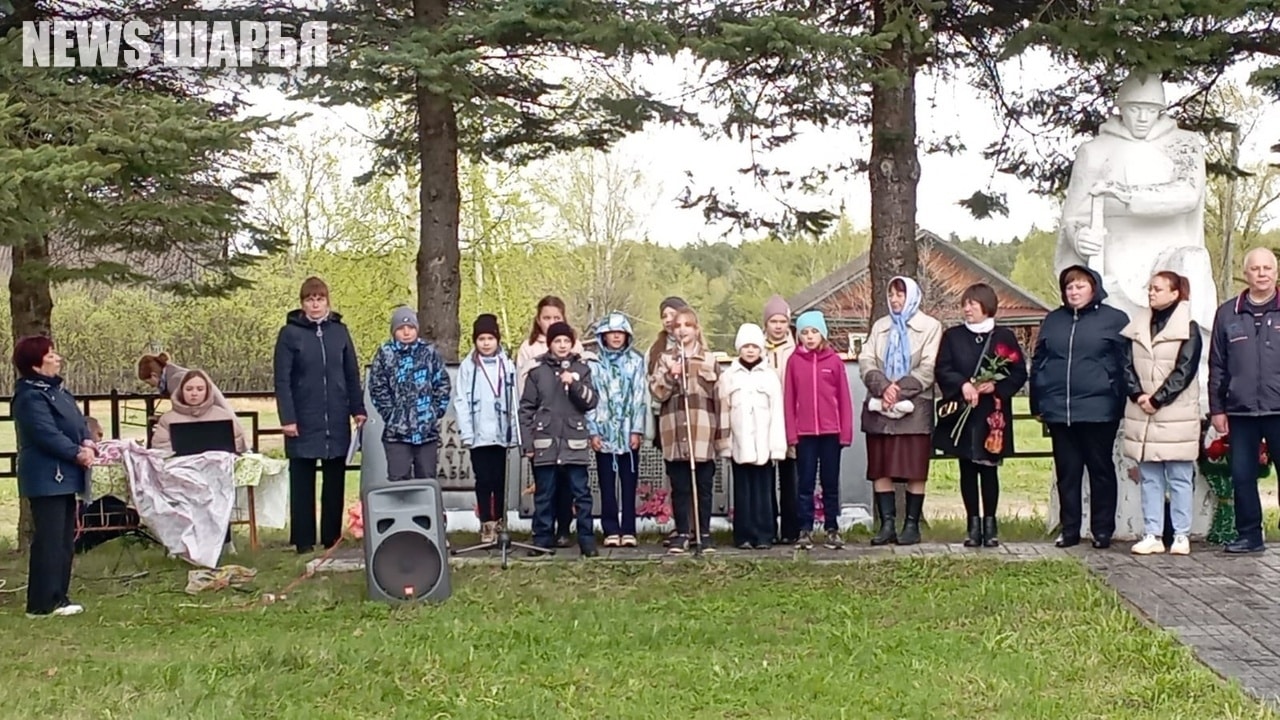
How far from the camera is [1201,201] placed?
327 inches

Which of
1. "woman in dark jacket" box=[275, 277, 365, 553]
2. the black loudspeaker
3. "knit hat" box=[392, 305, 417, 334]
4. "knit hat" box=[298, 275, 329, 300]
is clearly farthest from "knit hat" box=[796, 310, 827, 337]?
"knit hat" box=[298, 275, 329, 300]

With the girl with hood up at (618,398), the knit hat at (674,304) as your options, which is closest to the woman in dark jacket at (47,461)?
the girl with hood up at (618,398)

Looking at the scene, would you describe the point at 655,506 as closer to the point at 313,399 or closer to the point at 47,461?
the point at 313,399

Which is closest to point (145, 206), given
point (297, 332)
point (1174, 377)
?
point (297, 332)

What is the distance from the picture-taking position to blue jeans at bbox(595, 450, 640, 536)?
25.5 feet

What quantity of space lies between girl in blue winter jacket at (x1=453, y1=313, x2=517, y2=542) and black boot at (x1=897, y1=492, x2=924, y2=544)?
2449 millimetres

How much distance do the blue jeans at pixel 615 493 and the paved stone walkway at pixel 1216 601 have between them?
105 inches

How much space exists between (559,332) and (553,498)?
102 centimetres

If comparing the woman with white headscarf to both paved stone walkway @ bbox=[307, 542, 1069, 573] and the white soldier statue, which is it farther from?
the white soldier statue

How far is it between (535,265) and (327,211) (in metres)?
4.54

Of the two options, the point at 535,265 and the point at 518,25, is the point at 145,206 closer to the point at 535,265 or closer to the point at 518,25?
the point at 518,25

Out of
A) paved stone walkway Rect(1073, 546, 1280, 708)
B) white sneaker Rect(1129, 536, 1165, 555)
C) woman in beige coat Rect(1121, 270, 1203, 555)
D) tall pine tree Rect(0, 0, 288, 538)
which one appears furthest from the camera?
white sneaker Rect(1129, 536, 1165, 555)

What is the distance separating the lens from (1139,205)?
26.8 ft

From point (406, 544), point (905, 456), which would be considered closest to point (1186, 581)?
point (905, 456)
